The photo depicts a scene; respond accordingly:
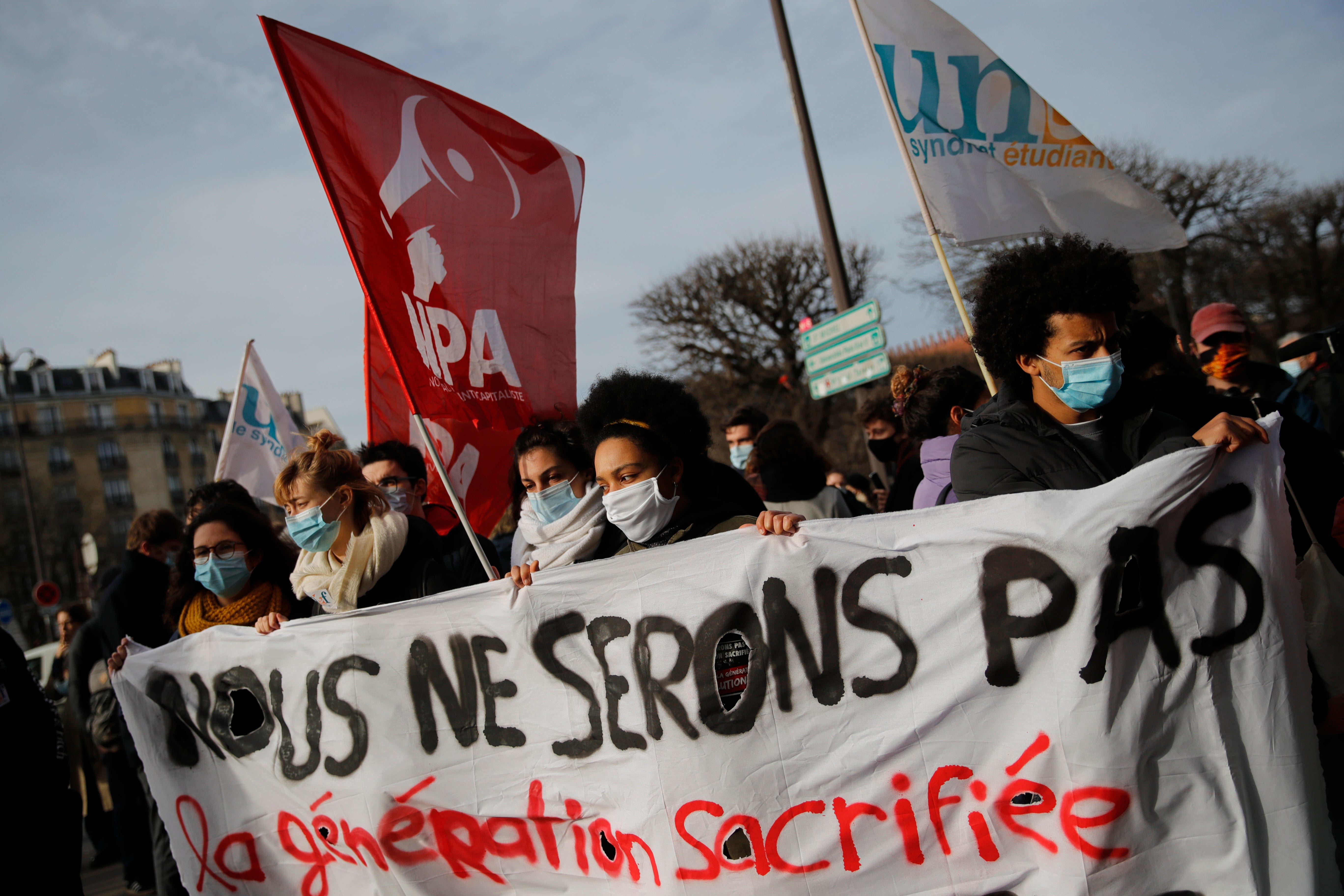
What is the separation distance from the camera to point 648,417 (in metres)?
2.85

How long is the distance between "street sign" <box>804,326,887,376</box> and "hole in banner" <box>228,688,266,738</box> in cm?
516

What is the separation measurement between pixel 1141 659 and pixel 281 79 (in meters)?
2.95

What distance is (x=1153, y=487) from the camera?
2.13 m

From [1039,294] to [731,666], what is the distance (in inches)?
49.4

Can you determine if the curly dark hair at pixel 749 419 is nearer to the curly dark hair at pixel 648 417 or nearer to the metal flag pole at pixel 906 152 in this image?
the metal flag pole at pixel 906 152

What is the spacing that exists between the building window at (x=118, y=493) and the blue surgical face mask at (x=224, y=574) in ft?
215

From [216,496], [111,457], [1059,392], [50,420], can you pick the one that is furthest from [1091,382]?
[50,420]

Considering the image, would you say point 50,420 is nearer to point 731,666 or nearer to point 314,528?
point 314,528

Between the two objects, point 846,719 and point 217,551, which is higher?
point 217,551

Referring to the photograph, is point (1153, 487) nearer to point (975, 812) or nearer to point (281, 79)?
point (975, 812)

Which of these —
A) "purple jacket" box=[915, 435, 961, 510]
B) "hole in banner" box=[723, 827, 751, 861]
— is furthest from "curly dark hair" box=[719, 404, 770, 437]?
"hole in banner" box=[723, 827, 751, 861]

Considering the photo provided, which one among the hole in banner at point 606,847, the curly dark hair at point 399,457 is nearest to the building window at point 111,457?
the curly dark hair at point 399,457

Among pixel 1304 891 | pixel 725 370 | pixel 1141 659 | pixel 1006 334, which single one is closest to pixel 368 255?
pixel 1006 334

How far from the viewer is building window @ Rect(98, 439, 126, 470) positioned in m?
61.1
